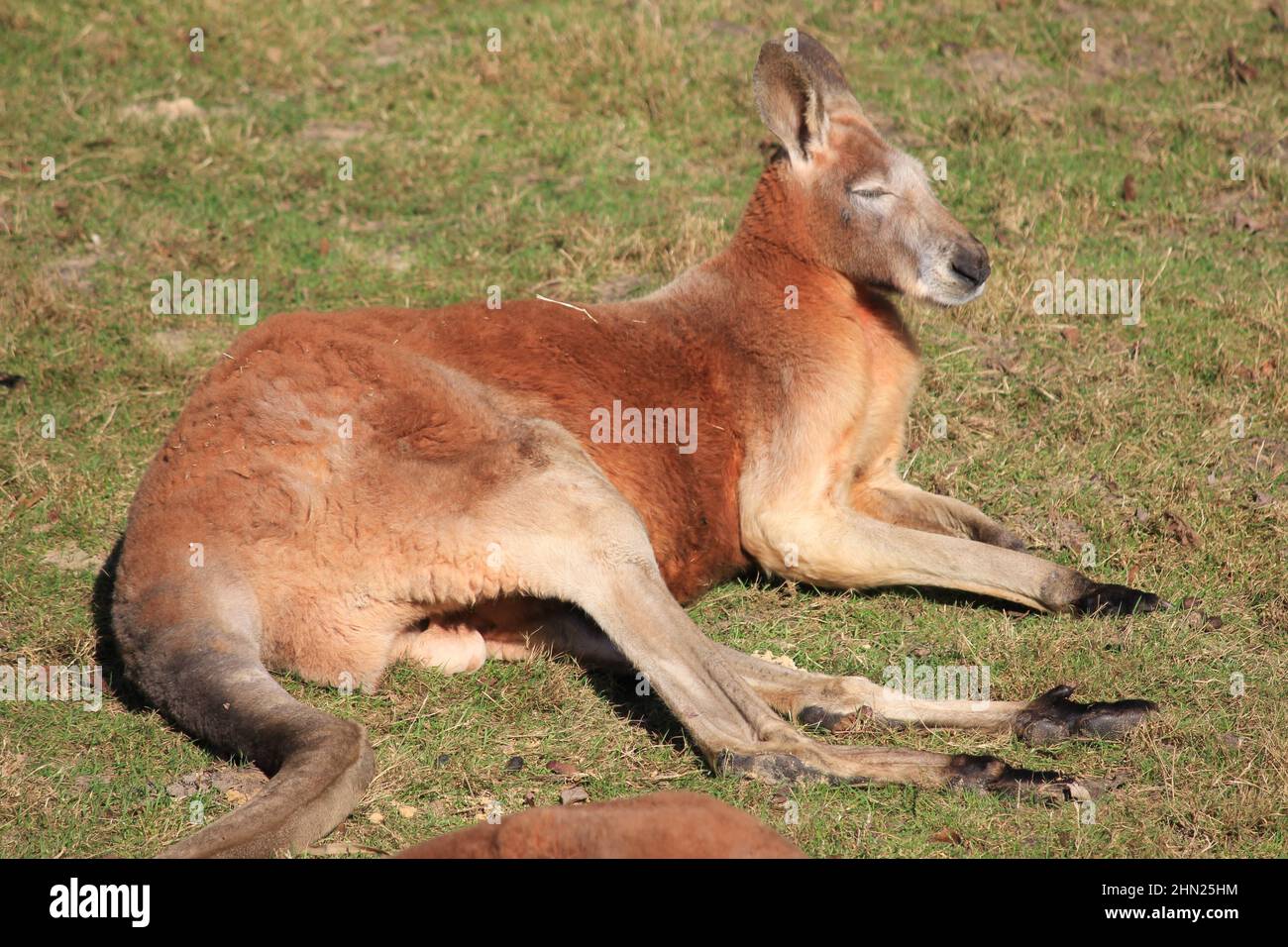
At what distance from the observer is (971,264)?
192 inches

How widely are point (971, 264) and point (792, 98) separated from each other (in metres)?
0.90

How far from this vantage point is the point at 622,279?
259 inches

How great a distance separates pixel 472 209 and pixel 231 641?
13.2 ft

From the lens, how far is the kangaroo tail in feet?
9.98

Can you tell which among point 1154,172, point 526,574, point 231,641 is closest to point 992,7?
point 1154,172

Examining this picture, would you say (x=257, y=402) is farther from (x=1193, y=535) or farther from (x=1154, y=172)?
(x=1154, y=172)

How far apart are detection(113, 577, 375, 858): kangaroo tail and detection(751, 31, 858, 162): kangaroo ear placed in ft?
8.51

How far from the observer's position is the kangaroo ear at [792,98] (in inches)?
194

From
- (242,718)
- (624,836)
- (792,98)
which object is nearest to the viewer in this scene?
(624,836)
